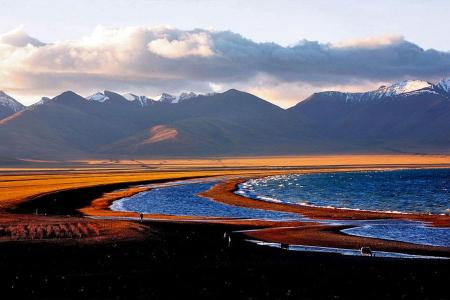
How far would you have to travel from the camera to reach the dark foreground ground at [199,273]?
31766 millimetres

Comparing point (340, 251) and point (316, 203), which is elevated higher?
point (340, 251)

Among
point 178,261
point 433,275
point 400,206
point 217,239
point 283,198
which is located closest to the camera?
point 433,275

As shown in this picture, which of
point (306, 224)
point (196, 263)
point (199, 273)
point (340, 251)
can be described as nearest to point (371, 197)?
point (306, 224)

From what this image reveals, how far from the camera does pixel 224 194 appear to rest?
11069 cm

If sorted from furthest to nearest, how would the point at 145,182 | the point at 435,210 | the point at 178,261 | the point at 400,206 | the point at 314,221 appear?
the point at 145,182, the point at 400,206, the point at 435,210, the point at 314,221, the point at 178,261

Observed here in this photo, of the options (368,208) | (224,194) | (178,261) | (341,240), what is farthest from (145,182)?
(178,261)

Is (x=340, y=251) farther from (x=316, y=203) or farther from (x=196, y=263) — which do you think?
(x=316, y=203)

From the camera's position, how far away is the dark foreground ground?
3177 cm

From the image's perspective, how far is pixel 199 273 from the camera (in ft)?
120

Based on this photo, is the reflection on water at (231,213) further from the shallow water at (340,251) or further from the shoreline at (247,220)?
the shallow water at (340,251)

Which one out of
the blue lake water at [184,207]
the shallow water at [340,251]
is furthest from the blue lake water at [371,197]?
the shallow water at [340,251]

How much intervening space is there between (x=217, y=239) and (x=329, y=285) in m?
17.7

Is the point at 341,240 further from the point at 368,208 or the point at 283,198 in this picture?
the point at 283,198

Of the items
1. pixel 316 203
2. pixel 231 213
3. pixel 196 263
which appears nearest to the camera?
pixel 196 263
